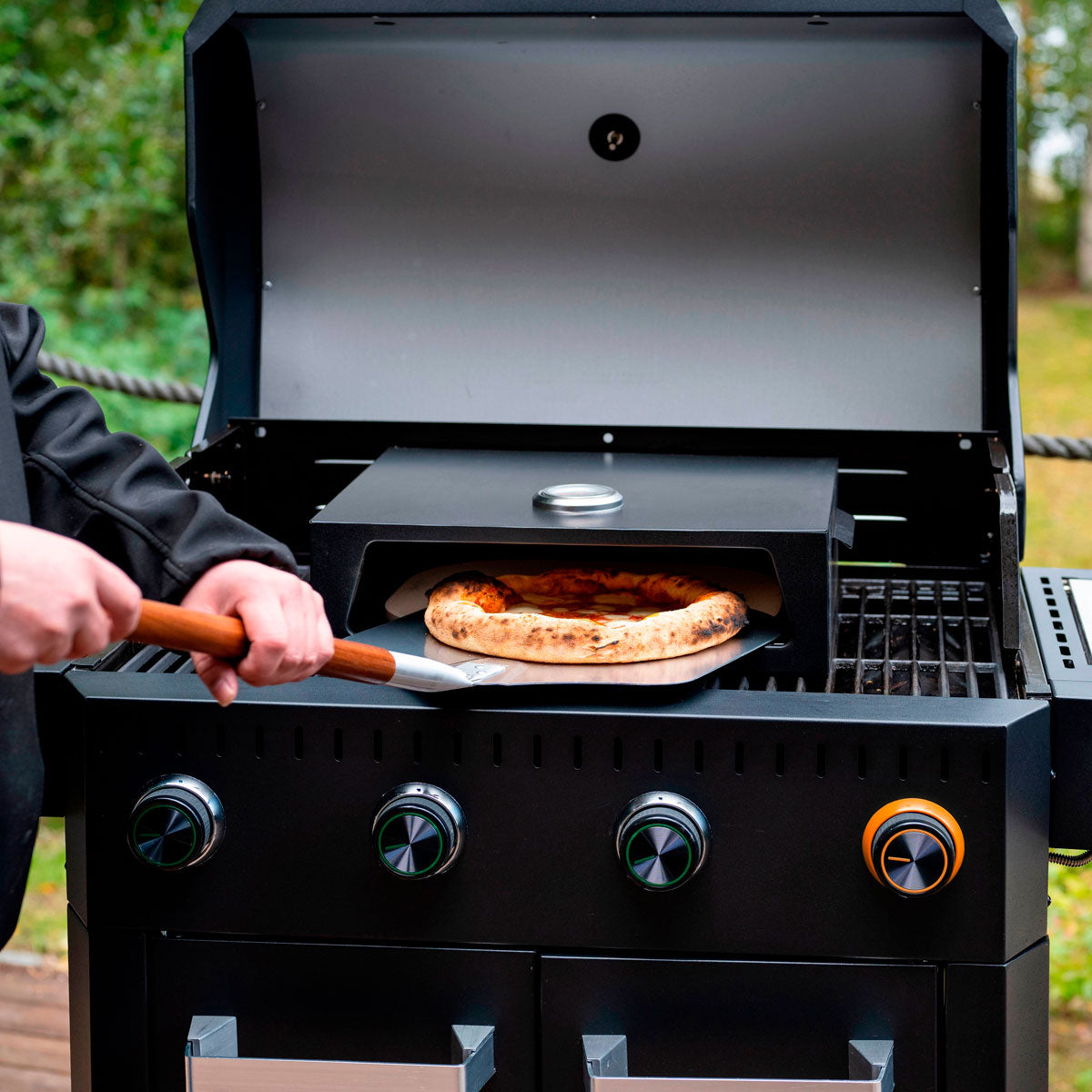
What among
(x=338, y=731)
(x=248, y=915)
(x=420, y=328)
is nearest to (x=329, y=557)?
(x=338, y=731)

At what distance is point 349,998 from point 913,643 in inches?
27.0

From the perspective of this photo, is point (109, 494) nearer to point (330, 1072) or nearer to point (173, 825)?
point (173, 825)

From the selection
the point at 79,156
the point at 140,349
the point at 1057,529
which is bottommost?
the point at 1057,529

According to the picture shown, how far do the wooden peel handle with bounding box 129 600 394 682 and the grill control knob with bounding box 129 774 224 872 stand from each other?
0.21 meters

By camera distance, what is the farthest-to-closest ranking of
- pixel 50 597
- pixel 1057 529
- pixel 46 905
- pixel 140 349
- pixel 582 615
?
pixel 1057 529, pixel 140 349, pixel 46 905, pixel 582 615, pixel 50 597

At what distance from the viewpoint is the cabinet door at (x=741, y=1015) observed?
3.98 ft

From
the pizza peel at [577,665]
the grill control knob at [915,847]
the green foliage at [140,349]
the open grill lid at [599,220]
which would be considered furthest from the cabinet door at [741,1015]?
the green foliage at [140,349]

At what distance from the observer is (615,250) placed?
6.17 ft

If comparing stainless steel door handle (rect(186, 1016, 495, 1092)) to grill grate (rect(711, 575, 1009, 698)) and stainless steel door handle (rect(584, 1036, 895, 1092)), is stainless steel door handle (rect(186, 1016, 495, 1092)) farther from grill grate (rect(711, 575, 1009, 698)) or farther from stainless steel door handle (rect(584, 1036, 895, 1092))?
grill grate (rect(711, 575, 1009, 698))

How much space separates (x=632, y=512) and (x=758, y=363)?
52cm

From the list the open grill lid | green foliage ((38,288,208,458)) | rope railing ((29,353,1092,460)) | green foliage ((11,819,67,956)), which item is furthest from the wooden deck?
green foliage ((38,288,208,458))

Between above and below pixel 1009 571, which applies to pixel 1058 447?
above

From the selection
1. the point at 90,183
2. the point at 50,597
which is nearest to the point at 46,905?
the point at 50,597

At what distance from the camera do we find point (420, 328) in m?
1.91
